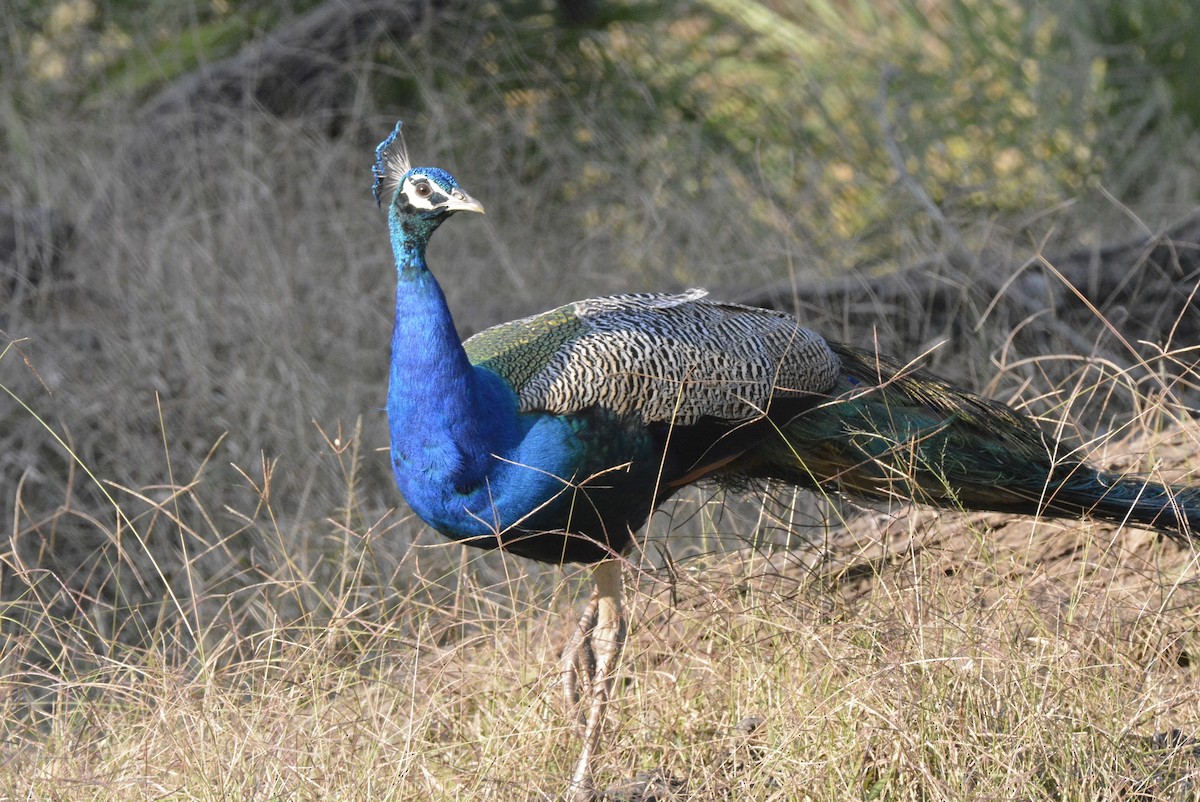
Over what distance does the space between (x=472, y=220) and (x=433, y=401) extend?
2.64m

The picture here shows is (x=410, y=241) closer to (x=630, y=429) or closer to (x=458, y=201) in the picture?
(x=458, y=201)

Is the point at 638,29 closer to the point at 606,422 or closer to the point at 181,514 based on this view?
the point at 181,514

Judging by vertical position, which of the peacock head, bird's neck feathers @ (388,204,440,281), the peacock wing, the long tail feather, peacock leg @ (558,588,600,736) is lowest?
peacock leg @ (558,588,600,736)

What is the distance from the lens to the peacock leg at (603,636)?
239cm

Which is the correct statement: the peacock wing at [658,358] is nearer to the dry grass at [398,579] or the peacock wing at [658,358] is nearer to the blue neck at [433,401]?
the blue neck at [433,401]

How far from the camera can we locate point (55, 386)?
382 centimetres

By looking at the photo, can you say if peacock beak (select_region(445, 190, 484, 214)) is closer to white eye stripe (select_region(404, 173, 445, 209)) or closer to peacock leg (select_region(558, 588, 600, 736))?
white eye stripe (select_region(404, 173, 445, 209))

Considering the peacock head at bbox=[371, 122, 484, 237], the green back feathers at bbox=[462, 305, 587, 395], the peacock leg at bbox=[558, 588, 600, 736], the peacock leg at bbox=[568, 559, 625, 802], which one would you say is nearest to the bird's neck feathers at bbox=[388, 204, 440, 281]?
the peacock head at bbox=[371, 122, 484, 237]

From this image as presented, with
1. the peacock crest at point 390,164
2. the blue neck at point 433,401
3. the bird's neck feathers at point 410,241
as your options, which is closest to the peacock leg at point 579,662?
the blue neck at point 433,401

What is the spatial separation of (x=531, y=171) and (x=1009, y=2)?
207 cm

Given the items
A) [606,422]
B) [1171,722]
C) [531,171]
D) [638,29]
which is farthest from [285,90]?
[1171,722]

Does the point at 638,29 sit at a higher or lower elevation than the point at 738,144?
higher

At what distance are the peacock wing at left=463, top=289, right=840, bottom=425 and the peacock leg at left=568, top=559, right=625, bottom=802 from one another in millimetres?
299

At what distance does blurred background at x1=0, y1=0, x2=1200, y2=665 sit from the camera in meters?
3.54
